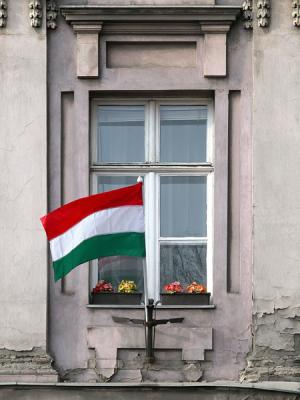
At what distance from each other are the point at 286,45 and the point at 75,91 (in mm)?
2196

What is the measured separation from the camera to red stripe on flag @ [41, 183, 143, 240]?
15.6m

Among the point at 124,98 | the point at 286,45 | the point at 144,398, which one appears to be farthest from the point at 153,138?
the point at 144,398

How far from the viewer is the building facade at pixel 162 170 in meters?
16.0

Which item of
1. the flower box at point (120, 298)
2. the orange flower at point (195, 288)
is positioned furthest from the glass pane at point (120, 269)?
the orange flower at point (195, 288)

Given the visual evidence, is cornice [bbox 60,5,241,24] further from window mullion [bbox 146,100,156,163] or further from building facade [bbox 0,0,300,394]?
window mullion [bbox 146,100,156,163]

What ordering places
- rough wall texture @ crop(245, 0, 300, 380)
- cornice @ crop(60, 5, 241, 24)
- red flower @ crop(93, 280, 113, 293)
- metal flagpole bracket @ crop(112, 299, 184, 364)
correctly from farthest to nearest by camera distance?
red flower @ crop(93, 280, 113, 293)
cornice @ crop(60, 5, 241, 24)
rough wall texture @ crop(245, 0, 300, 380)
metal flagpole bracket @ crop(112, 299, 184, 364)

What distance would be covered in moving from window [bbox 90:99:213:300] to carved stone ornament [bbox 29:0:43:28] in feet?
3.35

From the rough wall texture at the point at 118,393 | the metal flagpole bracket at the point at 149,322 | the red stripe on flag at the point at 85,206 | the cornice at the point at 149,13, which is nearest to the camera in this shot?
the red stripe on flag at the point at 85,206

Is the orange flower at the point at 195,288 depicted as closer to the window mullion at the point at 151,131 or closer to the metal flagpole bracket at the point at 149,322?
the metal flagpole bracket at the point at 149,322

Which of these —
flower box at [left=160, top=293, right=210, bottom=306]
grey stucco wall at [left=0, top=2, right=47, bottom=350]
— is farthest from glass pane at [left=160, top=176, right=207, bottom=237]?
grey stucco wall at [left=0, top=2, right=47, bottom=350]

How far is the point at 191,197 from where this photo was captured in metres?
Answer: 16.6

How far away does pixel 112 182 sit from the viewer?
16.6m

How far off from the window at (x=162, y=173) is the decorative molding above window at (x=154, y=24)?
497mm

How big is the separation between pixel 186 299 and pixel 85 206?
1.48 metres
